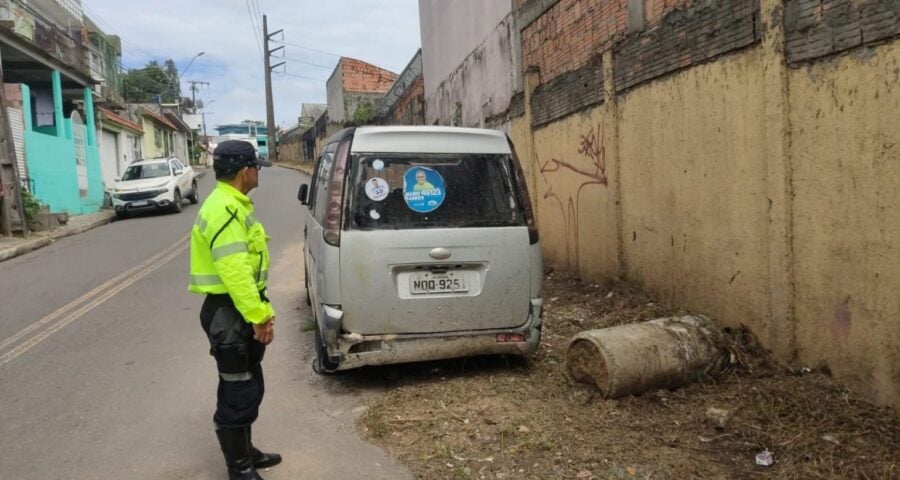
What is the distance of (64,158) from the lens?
1855cm

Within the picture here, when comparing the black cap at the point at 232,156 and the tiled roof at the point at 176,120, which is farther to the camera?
the tiled roof at the point at 176,120

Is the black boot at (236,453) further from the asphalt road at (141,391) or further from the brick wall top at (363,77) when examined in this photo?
the brick wall top at (363,77)

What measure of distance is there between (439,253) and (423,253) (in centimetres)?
11

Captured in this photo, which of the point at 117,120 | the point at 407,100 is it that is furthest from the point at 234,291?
the point at 117,120

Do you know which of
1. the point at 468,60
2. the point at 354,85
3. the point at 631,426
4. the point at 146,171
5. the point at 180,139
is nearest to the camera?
→ the point at 631,426

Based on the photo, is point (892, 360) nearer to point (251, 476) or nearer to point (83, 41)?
point (251, 476)

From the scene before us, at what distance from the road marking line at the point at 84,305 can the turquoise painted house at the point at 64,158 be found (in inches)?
285

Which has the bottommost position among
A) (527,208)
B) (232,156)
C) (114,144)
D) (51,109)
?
(527,208)

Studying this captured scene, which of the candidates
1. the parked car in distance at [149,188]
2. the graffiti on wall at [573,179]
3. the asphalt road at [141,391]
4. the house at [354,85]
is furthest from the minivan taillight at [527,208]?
the house at [354,85]

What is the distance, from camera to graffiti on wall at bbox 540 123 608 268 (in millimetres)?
6801

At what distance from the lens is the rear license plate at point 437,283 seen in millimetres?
4312

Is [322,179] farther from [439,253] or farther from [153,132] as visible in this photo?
[153,132]

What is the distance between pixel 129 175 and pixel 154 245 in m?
8.15

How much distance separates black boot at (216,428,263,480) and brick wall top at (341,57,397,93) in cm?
3159
